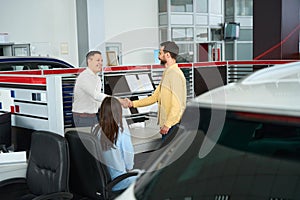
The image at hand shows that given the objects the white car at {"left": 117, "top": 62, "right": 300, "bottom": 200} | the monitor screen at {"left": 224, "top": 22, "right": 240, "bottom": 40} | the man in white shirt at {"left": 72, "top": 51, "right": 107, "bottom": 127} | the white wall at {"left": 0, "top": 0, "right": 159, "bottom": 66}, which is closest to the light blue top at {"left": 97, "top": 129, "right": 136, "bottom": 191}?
the man in white shirt at {"left": 72, "top": 51, "right": 107, "bottom": 127}

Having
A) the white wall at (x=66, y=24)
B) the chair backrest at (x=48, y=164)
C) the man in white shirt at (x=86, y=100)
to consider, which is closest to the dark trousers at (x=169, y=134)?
the man in white shirt at (x=86, y=100)

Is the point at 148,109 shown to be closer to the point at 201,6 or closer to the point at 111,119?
the point at 111,119

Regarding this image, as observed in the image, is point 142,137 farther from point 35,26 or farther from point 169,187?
point 35,26

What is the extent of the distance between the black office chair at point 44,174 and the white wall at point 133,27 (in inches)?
304

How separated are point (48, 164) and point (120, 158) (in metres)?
0.49

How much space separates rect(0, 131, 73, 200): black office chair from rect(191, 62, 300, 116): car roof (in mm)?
1435

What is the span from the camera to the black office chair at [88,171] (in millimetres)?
2863

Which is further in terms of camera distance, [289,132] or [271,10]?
[271,10]

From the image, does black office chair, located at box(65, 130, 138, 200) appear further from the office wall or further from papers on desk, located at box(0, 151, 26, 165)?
the office wall

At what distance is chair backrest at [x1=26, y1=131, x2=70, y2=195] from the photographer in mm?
2652

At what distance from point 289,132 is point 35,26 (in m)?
9.03

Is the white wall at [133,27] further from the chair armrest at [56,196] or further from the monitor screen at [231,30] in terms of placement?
the chair armrest at [56,196]

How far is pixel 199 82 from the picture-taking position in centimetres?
593

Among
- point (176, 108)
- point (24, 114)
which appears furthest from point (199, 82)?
point (24, 114)
